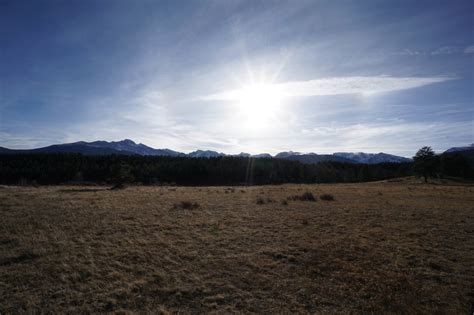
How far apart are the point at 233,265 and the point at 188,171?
80534mm

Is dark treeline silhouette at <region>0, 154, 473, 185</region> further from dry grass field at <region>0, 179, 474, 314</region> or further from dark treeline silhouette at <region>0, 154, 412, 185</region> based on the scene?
dry grass field at <region>0, 179, 474, 314</region>

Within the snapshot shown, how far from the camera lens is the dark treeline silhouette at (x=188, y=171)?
7981 centimetres

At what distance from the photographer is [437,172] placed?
6278 centimetres

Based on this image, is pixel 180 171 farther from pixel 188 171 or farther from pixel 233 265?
pixel 233 265

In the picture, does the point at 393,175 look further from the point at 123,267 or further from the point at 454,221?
the point at 123,267

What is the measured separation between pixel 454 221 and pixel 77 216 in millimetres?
25123

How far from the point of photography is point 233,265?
8.57 metres

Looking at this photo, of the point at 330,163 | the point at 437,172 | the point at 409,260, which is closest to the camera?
the point at 409,260

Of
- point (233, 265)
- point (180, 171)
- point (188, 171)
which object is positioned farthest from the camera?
point (188, 171)

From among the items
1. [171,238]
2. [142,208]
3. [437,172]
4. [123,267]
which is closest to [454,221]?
[171,238]

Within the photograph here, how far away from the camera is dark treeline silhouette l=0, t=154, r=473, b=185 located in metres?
79.8

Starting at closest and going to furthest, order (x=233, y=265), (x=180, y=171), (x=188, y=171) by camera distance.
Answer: (x=233, y=265) → (x=180, y=171) → (x=188, y=171)

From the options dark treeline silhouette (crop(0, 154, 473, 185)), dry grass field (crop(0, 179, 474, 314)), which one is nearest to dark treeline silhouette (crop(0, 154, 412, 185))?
dark treeline silhouette (crop(0, 154, 473, 185))

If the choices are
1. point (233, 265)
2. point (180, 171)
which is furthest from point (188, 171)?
point (233, 265)
